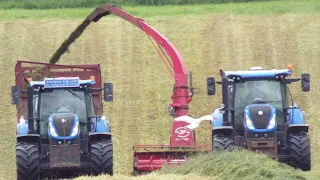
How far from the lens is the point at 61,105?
1747 centimetres

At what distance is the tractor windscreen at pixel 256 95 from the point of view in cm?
1781

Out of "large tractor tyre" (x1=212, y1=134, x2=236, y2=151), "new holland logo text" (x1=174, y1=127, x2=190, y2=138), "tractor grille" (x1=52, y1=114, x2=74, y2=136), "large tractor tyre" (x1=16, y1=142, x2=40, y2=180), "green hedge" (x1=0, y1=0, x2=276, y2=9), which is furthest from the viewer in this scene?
"green hedge" (x1=0, y1=0, x2=276, y2=9)

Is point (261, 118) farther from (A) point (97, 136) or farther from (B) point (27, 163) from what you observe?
(B) point (27, 163)

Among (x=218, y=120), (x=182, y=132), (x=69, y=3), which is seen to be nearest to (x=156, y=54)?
(x=69, y=3)

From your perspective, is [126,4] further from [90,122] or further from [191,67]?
[90,122]

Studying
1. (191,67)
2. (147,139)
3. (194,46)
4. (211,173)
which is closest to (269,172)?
(211,173)

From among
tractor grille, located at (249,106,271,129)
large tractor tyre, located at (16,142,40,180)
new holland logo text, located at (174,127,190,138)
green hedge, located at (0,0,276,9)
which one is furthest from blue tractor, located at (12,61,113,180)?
green hedge, located at (0,0,276,9)

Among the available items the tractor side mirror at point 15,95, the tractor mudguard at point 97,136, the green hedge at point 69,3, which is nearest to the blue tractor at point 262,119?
the tractor mudguard at point 97,136

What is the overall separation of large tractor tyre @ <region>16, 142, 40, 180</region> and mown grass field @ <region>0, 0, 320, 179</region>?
4318 millimetres

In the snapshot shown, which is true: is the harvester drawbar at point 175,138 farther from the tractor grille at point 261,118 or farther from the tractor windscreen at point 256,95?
the tractor grille at point 261,118

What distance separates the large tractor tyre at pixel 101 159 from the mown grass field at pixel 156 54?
166 inches

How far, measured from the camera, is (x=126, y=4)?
122ft

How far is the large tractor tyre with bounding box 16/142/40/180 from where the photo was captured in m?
16.5

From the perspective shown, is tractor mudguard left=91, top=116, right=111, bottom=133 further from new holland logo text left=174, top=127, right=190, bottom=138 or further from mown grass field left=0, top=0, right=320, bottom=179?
mown grass field left=0, top=0, right=320, bottom=179
